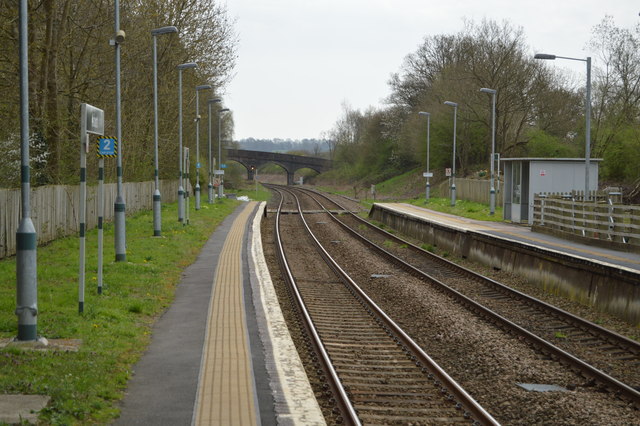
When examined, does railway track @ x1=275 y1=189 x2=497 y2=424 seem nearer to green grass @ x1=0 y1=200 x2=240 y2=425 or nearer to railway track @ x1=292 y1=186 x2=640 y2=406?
railway track @ x1=292 y1=186 x2=640 y2=406

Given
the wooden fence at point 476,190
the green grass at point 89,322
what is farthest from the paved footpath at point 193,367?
the wooden fence at point 476,190

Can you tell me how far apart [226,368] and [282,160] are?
11940 cm

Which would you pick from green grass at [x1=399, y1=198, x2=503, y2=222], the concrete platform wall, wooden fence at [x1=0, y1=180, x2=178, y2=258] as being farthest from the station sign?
green grass at [x1=399, y1=198, x2=503, y2=222]

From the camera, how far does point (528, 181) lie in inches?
1264

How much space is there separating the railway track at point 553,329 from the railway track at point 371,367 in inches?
80.0

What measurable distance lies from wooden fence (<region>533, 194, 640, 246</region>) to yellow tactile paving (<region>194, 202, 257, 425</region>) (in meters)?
11.5

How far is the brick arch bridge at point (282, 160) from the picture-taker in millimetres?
123875

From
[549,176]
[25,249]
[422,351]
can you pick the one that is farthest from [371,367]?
[549,176]

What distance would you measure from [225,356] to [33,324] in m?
2.54

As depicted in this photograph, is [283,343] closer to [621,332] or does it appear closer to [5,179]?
[621,332]

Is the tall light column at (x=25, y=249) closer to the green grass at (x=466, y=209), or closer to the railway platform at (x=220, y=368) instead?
the railway platform at (x=220, y=368)

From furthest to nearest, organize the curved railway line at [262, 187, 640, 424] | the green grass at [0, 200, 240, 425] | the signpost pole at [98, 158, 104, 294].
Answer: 1. the signpost pole at [98, 158, 104, 294]
2. the curved railway line at [262, 187, 640, 424]
3. the green grass at [0, 200, 240, 425]

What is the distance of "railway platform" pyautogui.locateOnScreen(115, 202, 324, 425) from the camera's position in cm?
734

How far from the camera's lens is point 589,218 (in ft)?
79.7
